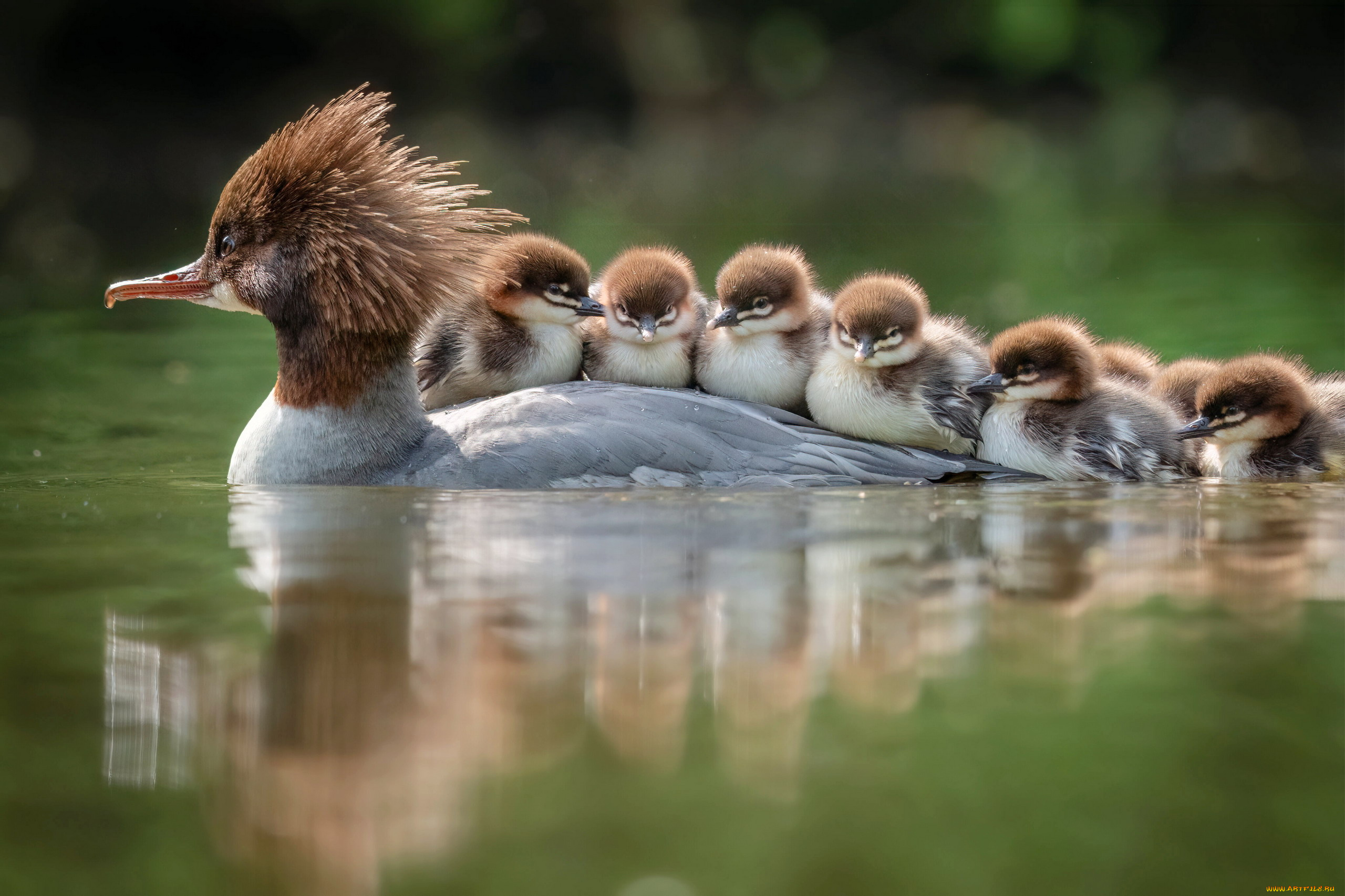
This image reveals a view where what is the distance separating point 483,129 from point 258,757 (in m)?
24.2

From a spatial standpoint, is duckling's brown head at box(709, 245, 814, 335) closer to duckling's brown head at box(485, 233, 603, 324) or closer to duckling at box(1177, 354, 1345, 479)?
duckling's brown head at box(485, 233, 603, 324)

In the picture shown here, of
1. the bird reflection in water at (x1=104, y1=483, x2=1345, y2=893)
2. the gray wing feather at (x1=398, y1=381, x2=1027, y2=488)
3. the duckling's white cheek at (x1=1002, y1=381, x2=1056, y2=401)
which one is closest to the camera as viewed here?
the bird reflection in water at (x1=104, y1=483, x2=1345, y2=893)

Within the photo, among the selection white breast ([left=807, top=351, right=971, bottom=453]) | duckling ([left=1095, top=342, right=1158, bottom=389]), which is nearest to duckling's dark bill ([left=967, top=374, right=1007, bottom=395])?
white breast ([left=807, top=351, right=971, bottom=453])

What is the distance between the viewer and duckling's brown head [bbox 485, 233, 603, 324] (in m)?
5.38

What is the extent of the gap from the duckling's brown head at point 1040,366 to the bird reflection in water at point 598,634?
81 centimetres

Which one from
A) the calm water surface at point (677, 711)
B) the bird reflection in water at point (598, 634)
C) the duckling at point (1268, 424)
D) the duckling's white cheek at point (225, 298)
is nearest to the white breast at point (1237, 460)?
the duckling at point (1268, 424)

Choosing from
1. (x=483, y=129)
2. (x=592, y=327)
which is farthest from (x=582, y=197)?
(x=592, y=327)

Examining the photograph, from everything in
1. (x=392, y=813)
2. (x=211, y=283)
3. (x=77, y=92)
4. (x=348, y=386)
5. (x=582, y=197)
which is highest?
(x=77, y=92)

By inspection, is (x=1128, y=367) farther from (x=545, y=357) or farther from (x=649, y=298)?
(x=545, y=357)

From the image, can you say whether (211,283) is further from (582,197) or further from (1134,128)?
(1134,128)

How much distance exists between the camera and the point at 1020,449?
17.8ft

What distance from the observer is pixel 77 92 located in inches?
896

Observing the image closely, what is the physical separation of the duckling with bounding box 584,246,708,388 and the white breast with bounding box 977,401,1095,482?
4.06ft

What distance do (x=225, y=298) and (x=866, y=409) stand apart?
254cm
